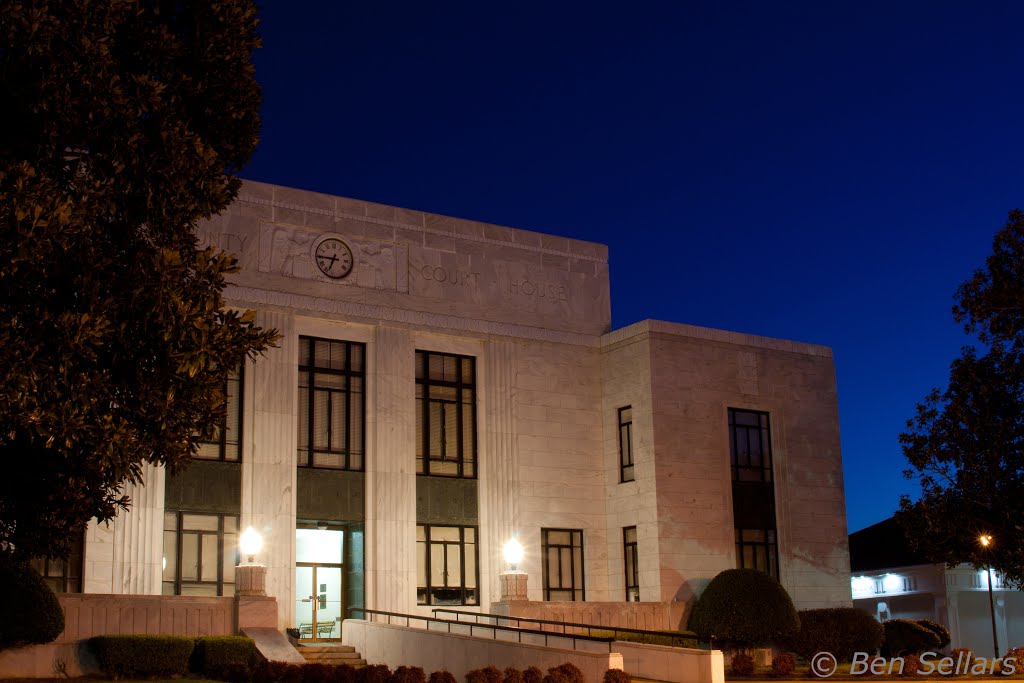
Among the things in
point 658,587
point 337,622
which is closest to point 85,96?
point 337,622

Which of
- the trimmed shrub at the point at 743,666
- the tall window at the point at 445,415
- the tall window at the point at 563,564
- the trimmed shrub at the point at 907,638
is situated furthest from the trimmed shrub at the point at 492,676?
the trimmed shrub at the point at 907,638

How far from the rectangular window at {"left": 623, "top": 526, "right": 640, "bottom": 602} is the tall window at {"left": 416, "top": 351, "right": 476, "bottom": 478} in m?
4.47

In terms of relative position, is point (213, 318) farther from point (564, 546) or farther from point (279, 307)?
point (564, 546)

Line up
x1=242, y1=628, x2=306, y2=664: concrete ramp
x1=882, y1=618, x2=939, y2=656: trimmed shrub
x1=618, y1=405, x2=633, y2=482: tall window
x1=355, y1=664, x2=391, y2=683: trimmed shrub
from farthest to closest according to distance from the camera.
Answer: x1=618, y1=405, x2=633, y2=482: tall window, x1=882, y1=618, x2=939, y2=656: trimmed shrub, x1=242, y1=628, x2=306, y2=664: concrete ramp, x1=355, y1=664, x2=391, y2=683: trimmed shrub

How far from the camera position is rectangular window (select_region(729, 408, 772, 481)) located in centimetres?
3334

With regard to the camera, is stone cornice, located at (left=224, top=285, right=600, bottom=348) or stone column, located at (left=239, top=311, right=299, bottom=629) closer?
stone column, located at (left=239, top=311, right=299, bottom=629)

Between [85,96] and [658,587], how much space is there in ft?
68.4

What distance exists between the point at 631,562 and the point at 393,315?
29.7 ft

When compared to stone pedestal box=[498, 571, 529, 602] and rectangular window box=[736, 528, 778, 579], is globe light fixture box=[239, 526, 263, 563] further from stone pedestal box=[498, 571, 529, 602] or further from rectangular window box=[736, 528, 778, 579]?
rectangular window box=[736, 528, 778, 579]

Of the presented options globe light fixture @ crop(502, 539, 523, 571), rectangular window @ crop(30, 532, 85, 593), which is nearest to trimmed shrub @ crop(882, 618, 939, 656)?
globe light fixture @ crop(502, 539, 523, 571)

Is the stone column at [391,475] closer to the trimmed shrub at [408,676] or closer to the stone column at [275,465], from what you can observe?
the stone column at [275,465]

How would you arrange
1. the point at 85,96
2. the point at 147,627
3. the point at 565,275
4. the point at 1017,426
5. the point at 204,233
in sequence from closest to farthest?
the point at 85,96 → the point at 147,627 → the point at 1017,426 → the point at 204,233 → the point at 565,275

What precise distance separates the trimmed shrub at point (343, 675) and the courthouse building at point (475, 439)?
7.23m

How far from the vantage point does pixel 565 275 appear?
1353 inches
